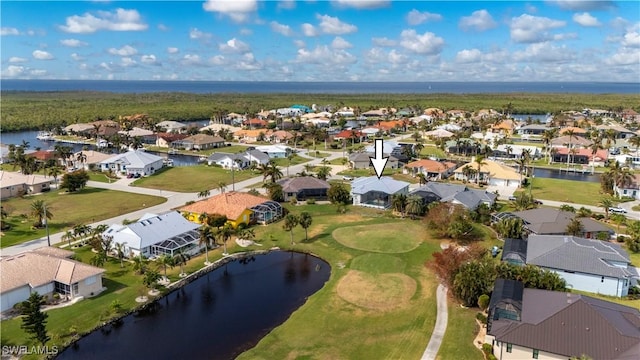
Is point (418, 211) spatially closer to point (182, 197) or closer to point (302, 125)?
point (182, 197)

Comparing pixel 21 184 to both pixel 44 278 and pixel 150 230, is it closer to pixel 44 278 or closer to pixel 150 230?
pixel 150 230

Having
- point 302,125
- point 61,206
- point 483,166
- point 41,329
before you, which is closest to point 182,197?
point 61,206

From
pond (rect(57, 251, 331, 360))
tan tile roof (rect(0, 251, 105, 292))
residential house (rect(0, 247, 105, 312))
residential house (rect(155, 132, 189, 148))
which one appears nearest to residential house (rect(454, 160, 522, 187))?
pond (rect(57, 251, 331, 360))

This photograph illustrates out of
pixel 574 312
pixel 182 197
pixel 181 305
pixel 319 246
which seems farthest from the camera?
pixel 182 197

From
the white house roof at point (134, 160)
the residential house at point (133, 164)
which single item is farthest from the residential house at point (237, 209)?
the white house roof at point (134, 160)

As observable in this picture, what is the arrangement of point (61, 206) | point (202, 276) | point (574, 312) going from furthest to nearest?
point (61, 206), point (202, 276), point (574, 312)

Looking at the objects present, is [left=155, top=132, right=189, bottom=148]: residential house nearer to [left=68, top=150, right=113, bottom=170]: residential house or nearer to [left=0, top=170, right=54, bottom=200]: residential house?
[left=68, top=150, right=113, bottom=170]: residential house

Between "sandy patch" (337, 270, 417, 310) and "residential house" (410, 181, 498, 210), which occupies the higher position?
"residential house" (410, 181, 498, 210)
